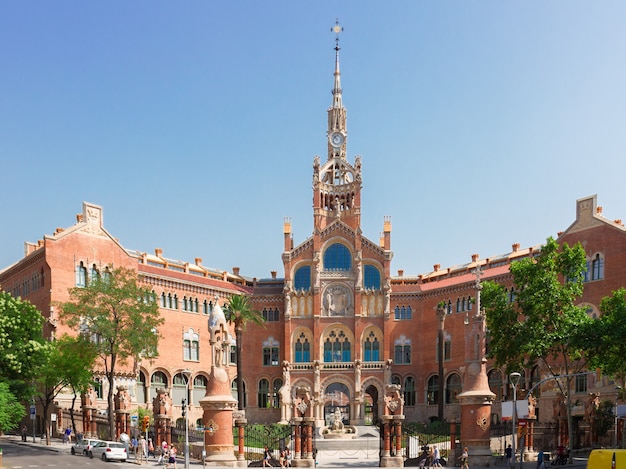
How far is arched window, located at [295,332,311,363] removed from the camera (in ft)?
281

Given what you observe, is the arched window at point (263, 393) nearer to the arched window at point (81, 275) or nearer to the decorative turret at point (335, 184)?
the decorative turret at point (335, 184)

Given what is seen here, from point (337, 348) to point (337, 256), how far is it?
9869mm

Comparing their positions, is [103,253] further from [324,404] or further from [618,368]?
[618,368]

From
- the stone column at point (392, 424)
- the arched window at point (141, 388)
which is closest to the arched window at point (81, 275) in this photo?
the arched window at point (141, 388)

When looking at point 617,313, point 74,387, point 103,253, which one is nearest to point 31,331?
point 74,387

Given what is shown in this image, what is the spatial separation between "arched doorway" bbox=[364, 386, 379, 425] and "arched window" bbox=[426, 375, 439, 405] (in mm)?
5471

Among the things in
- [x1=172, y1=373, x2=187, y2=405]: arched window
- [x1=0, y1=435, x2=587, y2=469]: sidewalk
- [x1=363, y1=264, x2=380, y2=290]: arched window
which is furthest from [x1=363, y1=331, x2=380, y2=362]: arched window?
[x1=0, y1=435, x2=587, y2=469]: sidewalk

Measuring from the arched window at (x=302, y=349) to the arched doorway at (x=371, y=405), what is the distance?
7168mm

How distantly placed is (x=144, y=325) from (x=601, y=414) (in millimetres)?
31788

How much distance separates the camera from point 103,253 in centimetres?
7069

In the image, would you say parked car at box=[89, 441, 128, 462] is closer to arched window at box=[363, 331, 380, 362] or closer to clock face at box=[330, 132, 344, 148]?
arched window at box=[363, 331, 380, 362]

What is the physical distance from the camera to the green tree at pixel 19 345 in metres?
49.8

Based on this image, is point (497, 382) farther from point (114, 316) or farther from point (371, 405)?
point (114, 316)

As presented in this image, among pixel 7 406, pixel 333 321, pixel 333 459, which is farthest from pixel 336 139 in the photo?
pixel 7 406
